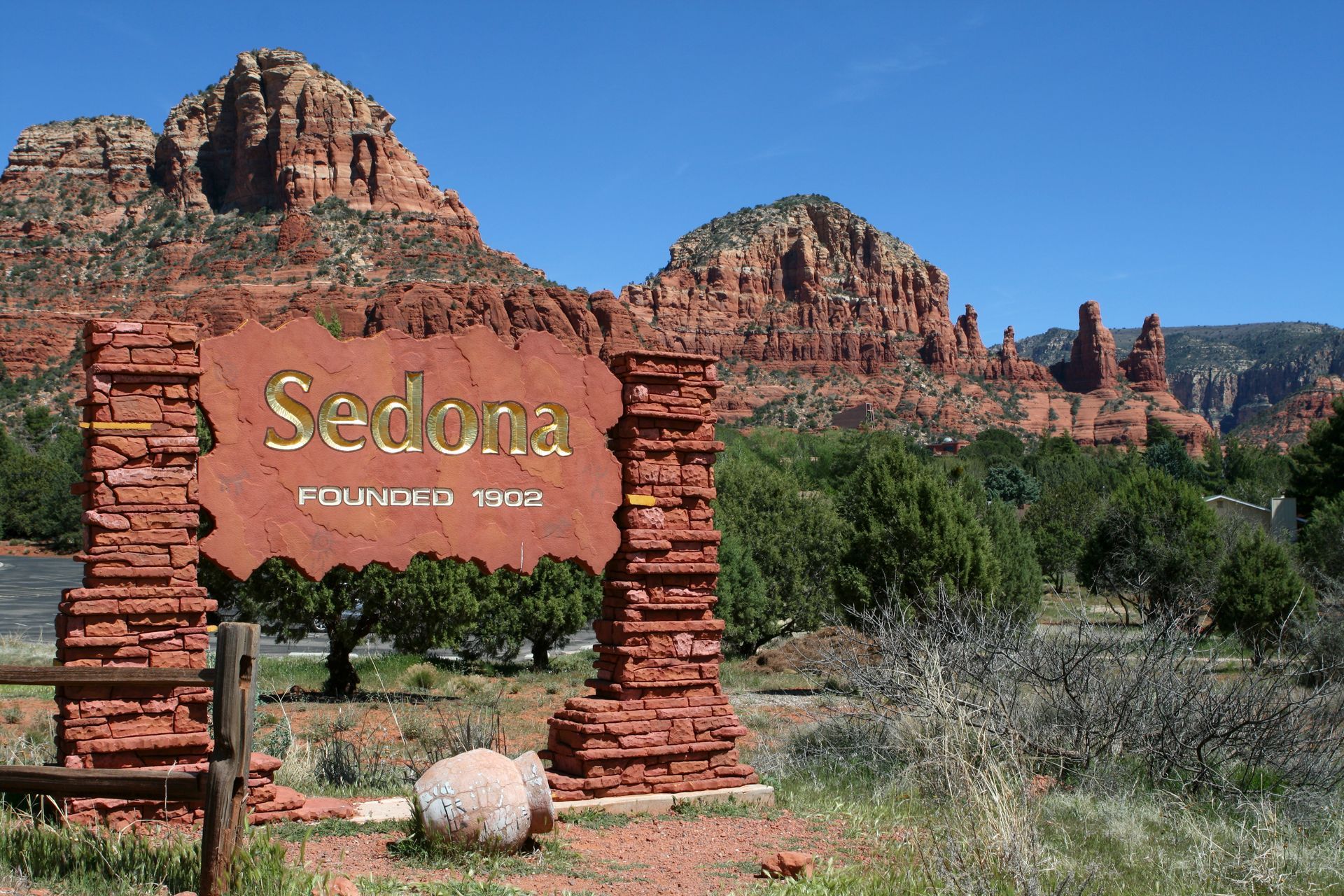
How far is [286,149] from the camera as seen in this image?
334 ft

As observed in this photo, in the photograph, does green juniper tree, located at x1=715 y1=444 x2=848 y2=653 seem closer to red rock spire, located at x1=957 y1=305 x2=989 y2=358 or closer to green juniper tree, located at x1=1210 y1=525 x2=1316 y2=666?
green juniper tree, located at x1=1210 y1=525 x2=1316 y2=666

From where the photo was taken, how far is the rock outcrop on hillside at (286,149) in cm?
10019

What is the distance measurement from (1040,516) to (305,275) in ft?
193

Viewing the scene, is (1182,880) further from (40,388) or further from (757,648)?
(40,388)

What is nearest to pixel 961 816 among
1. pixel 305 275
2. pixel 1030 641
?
pixel 1030 641

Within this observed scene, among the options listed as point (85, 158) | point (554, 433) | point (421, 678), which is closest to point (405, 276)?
point (85, 158)

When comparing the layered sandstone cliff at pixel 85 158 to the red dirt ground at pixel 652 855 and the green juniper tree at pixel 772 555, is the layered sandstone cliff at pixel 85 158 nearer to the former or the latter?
the green juniper tree at pixel 772 555

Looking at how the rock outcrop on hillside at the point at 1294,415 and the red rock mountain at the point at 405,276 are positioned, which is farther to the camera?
the rock outcrop on hillside at the point at 1294,415

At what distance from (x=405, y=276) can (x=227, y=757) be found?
83714mm

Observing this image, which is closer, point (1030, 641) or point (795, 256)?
point (1030, 641)

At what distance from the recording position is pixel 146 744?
310 inches

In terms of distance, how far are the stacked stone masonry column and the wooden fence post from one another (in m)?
2.62

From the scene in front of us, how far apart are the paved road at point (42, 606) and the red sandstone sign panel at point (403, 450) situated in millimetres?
10581

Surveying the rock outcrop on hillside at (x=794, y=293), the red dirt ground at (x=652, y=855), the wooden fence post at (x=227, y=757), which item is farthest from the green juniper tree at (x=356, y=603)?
the rock outcrop on hillside at (x=794, y=293)
